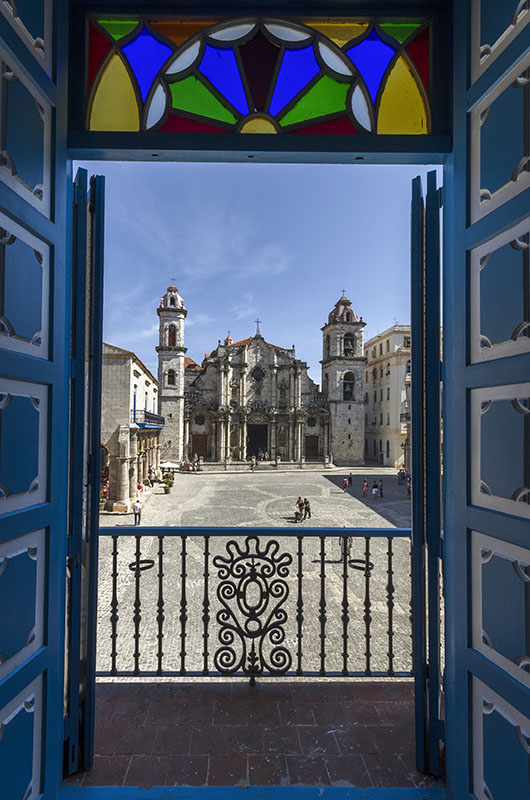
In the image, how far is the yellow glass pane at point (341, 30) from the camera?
220 cm

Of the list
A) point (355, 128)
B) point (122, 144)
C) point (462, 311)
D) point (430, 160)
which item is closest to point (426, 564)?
point (462, 311)

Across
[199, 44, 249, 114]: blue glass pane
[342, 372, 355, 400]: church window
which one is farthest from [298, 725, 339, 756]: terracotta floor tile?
[342, 372, 355, 400]: church window

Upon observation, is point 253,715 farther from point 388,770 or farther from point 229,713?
point 388,770

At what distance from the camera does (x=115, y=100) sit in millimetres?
2201

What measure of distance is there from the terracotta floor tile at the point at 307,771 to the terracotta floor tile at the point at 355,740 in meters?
0.17

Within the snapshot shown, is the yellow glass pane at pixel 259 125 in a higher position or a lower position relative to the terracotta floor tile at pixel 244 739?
higher

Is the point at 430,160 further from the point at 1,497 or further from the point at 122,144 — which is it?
the point at 1,497

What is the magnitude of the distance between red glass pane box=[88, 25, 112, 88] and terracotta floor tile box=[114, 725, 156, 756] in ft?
12.6

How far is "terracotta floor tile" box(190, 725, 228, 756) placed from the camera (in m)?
2.21

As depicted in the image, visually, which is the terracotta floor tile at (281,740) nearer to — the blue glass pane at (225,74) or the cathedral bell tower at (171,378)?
the blue glass pane at (225,74)

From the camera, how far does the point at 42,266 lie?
1.87m

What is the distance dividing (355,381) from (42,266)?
37.3 meters

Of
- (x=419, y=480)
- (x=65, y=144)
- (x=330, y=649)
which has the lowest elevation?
(x=330, y=649)

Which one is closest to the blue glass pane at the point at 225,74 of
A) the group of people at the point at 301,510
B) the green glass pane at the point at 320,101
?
the green glass pane at the point at 320,101
